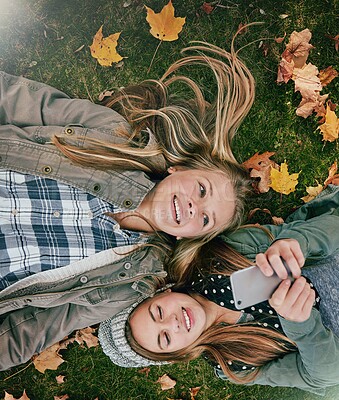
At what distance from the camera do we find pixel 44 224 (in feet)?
9.04

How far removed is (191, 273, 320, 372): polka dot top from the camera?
2984mm

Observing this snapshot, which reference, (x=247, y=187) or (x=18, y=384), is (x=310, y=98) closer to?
(x=247, y=187)

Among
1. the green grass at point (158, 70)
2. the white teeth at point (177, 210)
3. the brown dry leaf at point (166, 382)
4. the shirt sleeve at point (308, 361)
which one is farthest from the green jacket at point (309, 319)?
the white teeth at point (177, 210)

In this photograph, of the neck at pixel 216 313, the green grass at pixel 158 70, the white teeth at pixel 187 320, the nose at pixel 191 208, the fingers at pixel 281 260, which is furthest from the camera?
the green grass at pixel 158 70

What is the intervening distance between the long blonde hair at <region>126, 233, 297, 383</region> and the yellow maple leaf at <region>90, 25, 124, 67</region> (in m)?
1.24

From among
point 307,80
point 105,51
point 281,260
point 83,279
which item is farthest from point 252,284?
point 105,51

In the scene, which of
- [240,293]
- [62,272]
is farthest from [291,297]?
[62,272]

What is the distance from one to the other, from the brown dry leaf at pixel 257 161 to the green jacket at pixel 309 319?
37cm

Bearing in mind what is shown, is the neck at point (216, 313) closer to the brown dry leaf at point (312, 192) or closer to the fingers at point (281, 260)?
the fingers at point (281, 260)

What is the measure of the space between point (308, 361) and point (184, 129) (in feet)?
4.56

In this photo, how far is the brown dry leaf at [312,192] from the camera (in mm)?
3377

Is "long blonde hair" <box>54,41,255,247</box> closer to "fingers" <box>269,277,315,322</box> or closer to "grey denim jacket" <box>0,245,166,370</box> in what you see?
"grey denim jacket" <box>0,245,166,370</box>

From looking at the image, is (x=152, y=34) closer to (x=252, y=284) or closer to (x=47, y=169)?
(x=47, y=169)

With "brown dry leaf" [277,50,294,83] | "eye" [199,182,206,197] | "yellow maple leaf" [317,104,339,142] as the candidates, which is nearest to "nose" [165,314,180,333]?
"eye" [199,182,206,197]
